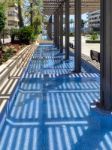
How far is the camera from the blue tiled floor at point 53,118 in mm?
6453

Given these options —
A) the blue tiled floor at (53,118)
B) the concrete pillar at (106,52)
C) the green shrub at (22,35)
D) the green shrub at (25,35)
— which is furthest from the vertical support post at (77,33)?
the green shrub at (25,35)

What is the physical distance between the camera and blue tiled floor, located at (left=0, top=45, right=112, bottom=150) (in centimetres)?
645

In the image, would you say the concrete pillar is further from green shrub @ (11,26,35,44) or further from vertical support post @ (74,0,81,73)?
green shrub @ (11,26,35,44)

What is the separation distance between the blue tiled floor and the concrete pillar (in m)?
0.54

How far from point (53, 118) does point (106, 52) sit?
1.72 meters

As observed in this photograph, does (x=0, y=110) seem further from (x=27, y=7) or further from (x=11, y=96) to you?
(x=27, y=7)

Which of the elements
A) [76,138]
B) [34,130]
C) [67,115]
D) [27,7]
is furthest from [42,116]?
[27,7]

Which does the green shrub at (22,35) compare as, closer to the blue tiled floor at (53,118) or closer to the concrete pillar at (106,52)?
the blue tiled floor at (53,118)

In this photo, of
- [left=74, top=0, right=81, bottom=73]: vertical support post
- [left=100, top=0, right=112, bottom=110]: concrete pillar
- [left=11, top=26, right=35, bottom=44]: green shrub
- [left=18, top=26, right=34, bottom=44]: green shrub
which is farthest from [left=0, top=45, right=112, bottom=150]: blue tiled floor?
[left=18, top=26, right=34, bottom=44]: green shrub

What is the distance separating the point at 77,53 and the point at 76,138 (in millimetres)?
8832

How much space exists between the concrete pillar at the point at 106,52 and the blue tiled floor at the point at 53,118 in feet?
1.76

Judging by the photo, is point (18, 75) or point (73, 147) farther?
point (18, 75)

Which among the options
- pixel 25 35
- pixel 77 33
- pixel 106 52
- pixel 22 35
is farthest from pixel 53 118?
pixel 25 35

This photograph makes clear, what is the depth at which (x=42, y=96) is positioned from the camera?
34.8 ft
